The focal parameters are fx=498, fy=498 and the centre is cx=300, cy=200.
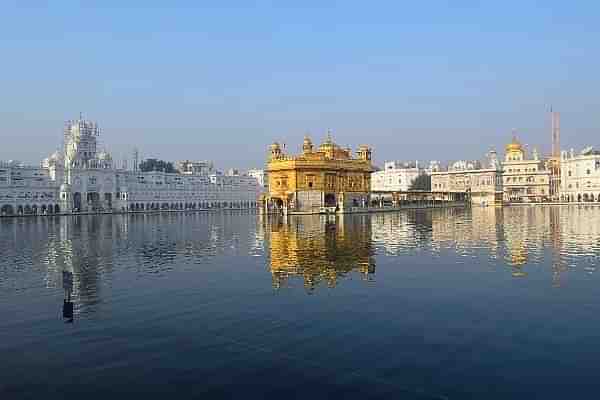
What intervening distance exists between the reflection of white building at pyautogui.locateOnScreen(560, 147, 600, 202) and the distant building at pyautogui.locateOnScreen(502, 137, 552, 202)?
234 inches

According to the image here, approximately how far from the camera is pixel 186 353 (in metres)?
11.4

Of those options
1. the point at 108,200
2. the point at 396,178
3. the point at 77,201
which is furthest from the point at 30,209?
the point at 396,178

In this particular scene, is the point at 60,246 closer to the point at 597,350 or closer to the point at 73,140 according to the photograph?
the point at 597,350

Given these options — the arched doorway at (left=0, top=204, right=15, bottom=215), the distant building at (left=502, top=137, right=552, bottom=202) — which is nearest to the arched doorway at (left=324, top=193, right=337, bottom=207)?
the arched doorway at (left=0, top=204, right=15, bottom=215)

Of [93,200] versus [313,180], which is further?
[93,200]

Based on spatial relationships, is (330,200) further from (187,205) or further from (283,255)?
(187,205)

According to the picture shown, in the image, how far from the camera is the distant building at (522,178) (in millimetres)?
147375

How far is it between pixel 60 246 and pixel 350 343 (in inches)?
1185

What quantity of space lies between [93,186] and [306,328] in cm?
12806

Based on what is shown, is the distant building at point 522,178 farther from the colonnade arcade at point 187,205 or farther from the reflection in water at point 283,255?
the reflection in water at point 283,255

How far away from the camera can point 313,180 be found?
8512 cm

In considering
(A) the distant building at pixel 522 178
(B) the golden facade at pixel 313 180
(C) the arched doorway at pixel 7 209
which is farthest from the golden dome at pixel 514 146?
(C) the arched doorway at pixel 7 209

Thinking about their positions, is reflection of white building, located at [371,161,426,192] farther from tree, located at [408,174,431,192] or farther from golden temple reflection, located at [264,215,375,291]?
golden temple reflection, located at [264,215,375,291]

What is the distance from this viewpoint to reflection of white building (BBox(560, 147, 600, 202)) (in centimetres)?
13300
